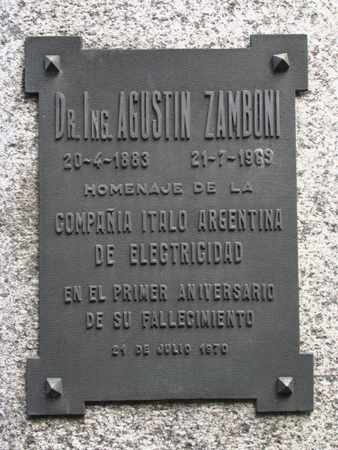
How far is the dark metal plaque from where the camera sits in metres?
2.76

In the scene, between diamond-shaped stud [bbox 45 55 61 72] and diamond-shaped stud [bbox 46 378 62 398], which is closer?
diamond-shaped stud [bbox 46 378 62 398]

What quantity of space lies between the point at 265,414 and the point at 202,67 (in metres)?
1.97

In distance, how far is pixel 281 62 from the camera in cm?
284

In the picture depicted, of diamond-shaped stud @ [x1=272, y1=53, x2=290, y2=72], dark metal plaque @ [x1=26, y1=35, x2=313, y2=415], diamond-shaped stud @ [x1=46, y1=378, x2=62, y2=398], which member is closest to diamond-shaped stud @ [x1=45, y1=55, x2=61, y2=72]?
dark metal plaque @ [x1=26, y1=35, x2=313, y2=415]

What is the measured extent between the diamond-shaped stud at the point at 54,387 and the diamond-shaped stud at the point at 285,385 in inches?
46.7

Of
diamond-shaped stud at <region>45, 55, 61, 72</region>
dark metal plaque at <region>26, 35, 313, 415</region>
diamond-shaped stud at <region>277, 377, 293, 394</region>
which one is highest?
diamond-shaped stud at <region>45, 55, 61, 72</region>

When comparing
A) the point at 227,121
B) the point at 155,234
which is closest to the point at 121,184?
the point at 155,234

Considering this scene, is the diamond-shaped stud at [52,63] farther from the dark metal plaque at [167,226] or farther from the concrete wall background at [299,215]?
the concrete wall background at [299,215]

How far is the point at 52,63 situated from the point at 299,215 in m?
1.63

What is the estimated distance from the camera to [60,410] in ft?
9.06

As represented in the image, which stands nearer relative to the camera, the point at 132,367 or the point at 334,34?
the point at 132,367

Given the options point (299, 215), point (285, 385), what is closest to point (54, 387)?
point (285, 385)

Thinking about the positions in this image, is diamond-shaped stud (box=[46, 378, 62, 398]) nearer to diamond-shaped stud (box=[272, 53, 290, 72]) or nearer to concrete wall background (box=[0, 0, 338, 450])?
concrete wall background (box=[0, 0, 338, 450])

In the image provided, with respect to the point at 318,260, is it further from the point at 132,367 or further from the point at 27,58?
the point at 27,58
